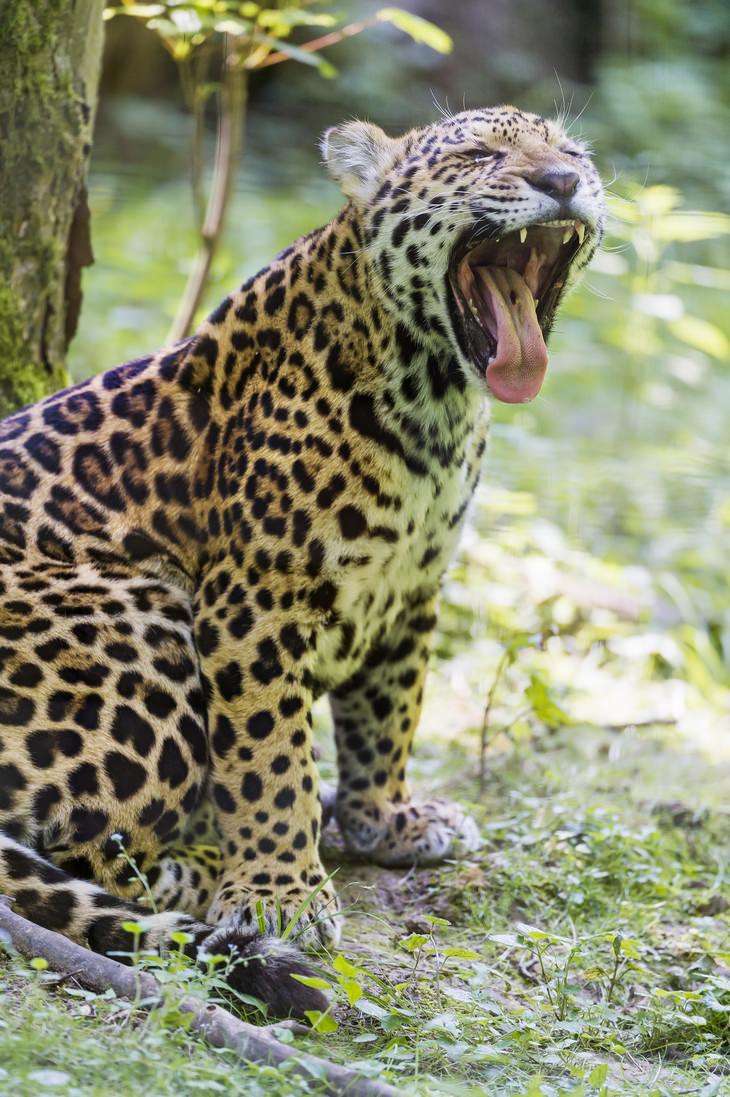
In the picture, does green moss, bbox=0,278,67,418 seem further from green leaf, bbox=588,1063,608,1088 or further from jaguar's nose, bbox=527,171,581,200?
green leaf, bbox=588,1063,608,1088

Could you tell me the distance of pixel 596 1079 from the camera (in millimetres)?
3904

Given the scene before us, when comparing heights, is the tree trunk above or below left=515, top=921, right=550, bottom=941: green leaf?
above

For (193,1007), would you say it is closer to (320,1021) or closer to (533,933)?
(320,1021)

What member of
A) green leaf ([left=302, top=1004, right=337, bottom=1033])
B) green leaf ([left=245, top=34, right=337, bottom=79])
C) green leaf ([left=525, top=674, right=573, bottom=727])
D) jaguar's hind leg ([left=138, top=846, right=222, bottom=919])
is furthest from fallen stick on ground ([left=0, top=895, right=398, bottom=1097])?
green leaf ([left=245, top=34, right=337, bottom=79])

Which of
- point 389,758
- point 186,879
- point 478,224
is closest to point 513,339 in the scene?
point 478,224

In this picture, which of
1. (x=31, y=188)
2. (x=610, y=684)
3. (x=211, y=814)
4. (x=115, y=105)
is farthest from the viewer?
(x=115, y=105)

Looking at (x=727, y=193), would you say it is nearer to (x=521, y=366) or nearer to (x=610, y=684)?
(x=610, y=684)

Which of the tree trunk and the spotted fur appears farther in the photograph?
the tree trunk

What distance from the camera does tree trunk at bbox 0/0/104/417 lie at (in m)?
5.97

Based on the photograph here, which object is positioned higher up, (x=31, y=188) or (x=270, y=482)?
(x=31, y=188)

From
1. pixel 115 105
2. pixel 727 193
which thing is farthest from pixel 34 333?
pixel 115 105

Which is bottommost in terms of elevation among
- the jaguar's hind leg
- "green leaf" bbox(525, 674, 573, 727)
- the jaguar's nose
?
the jaguar's hind leg

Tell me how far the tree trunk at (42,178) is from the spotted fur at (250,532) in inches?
44.6

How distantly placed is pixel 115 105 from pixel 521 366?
1560 cm
